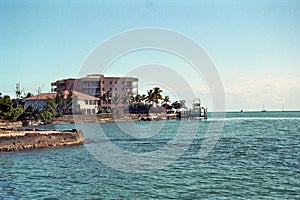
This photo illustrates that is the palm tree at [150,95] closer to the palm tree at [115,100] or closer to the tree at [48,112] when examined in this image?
the palm tree at [115,100]

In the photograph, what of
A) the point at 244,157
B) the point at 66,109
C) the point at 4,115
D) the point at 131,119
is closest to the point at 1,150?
the point at 244,157

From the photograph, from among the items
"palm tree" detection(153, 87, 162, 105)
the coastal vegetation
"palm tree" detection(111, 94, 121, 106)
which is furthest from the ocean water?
"palm tree" detection(153, 87, 162, 105)

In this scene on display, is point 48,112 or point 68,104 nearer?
point 48,112

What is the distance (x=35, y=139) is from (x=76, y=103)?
7440 centimetres

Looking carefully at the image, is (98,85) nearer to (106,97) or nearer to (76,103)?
(106,97)

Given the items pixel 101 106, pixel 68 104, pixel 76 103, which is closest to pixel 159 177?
pixel 68 104

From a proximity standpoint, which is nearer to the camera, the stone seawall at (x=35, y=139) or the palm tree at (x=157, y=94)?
the stone seawall at (x=35, y=139)

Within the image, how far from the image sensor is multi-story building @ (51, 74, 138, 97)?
14012 centimetres

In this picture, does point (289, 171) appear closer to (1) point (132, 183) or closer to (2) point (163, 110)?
(1) point (132, 183)

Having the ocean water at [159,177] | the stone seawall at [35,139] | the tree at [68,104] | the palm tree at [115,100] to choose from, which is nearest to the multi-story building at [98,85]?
the palm tree at [115,100]

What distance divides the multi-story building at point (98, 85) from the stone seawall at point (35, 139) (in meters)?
94.3

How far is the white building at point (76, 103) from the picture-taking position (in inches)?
4316

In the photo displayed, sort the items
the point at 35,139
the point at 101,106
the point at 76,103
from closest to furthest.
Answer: the point at 35,139 → the point at 76,103 → the point at 101,106

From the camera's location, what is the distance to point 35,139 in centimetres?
3947
